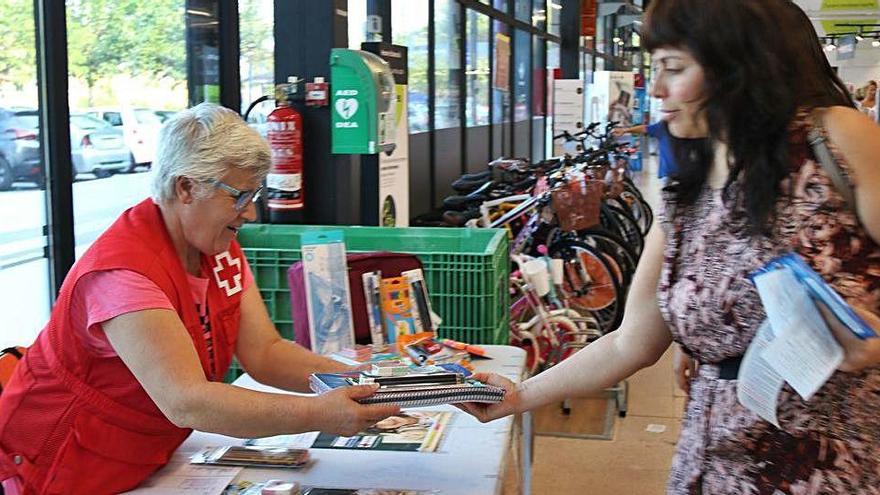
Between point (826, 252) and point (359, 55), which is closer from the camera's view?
point (826, 252)

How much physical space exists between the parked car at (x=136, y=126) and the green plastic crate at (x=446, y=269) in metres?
0.64

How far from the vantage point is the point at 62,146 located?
3.47 m

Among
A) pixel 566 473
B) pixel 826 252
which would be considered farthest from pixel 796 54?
pixel 566 473

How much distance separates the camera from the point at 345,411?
1959 mm

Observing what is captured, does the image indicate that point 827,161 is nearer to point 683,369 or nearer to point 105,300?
point 683,369

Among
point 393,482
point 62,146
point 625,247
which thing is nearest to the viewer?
point 393,482

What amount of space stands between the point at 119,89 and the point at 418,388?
2392 millimetres

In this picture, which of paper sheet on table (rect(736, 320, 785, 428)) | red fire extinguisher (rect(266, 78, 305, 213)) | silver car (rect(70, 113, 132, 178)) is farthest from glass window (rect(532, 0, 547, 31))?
paper sheet on table (rect(736, 320, 785, 428))

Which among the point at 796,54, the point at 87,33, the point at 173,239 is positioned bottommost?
the point at 173,239

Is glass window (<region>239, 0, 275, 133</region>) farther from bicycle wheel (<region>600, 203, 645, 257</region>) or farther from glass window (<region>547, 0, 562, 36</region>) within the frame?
glass window (<region>547, 0, 562, 36</region>)

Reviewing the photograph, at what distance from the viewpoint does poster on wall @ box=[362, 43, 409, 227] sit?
4.88 m

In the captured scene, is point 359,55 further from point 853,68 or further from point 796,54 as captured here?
point 853,68

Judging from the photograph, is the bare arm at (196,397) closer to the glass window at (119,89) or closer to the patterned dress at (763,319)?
the patterned dress at (763,319)

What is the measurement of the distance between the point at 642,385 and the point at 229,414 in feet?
13.1
